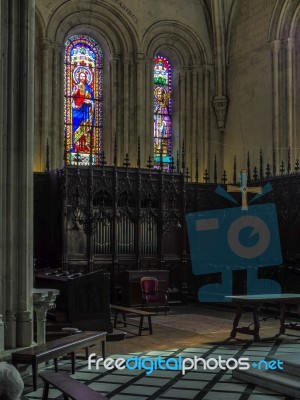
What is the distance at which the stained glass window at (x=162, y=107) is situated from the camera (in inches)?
764

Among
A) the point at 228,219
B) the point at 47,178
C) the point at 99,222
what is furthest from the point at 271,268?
the point at 47,178

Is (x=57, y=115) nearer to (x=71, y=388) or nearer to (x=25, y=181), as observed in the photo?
(x=25, y=181)

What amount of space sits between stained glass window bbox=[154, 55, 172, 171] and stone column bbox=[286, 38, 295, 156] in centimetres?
391

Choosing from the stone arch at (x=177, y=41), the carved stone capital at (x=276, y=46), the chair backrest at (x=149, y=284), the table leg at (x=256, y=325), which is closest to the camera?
the table leg at (x=256, y=325)

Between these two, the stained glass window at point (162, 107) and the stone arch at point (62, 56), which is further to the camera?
the stained glass window at point (162, 107)

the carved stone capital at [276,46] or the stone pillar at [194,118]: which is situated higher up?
the carved stone capital at [276,46]

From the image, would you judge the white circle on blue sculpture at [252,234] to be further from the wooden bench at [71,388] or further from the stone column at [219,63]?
the wooden bench at [71,388]

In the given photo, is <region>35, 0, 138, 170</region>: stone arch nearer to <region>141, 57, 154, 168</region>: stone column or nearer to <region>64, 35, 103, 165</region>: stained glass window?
<region>64, 35, 103, 165</region>: stained glass window

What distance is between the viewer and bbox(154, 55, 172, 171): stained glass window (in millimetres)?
19406

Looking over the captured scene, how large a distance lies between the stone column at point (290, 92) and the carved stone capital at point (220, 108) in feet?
7.87

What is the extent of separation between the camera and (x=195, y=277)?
16.3 meters

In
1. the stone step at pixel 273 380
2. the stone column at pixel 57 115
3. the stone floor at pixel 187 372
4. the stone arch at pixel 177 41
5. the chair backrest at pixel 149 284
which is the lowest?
the stone floor at pixel 187 372

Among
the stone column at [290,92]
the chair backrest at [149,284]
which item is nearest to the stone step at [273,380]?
the chair backrest at [149,284]

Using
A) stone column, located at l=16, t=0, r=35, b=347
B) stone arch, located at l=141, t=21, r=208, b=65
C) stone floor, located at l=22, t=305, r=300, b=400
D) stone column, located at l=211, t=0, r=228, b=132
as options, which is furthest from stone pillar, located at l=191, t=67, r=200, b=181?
stone column, located at l=16, t=0, r=35, b=347
